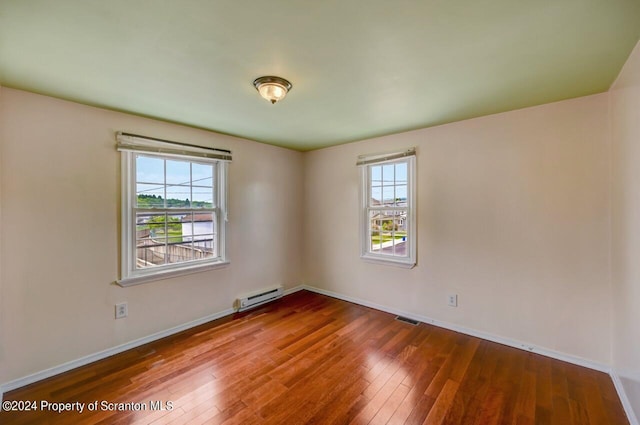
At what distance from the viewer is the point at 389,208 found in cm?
349

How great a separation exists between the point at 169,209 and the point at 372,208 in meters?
2.44

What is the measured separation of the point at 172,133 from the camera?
2895mm

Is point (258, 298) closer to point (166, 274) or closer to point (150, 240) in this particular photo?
point (166, 274)

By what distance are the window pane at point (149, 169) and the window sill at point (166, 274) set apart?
0.95 meters

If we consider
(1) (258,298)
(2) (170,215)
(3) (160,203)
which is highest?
(3) (160,203)

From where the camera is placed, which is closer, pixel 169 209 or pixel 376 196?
pixel 169 209

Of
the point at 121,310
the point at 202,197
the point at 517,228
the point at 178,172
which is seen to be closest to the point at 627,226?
the point at 517,228

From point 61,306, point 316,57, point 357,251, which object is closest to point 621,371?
point 357,251

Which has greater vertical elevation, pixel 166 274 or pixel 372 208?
pixel 372 208

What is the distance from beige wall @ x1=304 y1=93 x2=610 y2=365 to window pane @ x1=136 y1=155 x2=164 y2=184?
2523 mm

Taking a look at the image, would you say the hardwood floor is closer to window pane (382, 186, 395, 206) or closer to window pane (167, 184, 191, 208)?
window pane (167, 184, 191, 208)

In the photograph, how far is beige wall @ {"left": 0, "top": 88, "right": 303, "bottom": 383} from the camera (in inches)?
80.1

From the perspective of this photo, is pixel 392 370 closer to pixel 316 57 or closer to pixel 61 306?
pixel 316 57

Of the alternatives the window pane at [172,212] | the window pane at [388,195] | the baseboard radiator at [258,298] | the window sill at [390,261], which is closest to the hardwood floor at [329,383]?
the baseboard radiator at [258,298]
